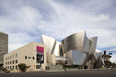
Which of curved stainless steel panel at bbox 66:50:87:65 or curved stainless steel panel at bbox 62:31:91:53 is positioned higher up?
curved stainless steel panel at bbox 62:31:91:53

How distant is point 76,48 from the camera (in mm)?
77938

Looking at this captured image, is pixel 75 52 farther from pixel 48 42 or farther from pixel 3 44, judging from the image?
pixel 3 44

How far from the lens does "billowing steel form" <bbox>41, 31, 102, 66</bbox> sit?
72.0 m

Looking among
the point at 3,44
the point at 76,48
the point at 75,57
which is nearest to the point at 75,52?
the point at 75,57

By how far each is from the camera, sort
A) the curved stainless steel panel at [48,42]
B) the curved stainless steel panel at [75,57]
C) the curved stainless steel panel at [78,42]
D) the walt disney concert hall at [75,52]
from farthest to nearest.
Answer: the curved stainless steel panel at [48,42], the curved stainless steel panel at [78,42], the walt disney concert hall at [75,52], the curved stainless steel panel at [75,57]

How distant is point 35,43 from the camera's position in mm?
56688

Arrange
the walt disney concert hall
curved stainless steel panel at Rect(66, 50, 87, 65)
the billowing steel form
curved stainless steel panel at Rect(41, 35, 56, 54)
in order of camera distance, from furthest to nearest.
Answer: curved stainless steel panel at Rect(41, 35, 56, 54)
the billowing steel form
the walt disney concert hall
curved stainless steel panel at Rect(66, 50, 87, 65)

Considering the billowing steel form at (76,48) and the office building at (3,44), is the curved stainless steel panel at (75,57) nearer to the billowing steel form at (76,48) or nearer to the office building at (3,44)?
the billowing steel form at (76,48)

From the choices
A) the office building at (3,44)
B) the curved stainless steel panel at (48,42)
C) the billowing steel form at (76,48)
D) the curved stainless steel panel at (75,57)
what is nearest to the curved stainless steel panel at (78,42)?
the billowing steel form at (76,48)

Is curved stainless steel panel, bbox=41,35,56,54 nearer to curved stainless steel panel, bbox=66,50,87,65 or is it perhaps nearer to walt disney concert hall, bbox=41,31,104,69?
walt disney concert hall, bbox=41,31,104,69

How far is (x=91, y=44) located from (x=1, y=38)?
5126 inches

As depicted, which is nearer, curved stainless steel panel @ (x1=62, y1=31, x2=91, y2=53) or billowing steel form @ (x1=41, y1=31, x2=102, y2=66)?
billowing steel form @ (x1=41, y1=31, x2=102, y2=66)

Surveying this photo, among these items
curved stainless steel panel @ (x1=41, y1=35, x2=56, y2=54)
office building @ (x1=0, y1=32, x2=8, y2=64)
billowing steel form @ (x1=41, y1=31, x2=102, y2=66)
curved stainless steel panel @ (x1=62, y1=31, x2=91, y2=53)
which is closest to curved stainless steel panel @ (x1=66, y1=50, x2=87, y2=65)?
billowing steel form @ (x1=41, y1=31, x2=102, y2=66)

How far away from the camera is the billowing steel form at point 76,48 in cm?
7200
